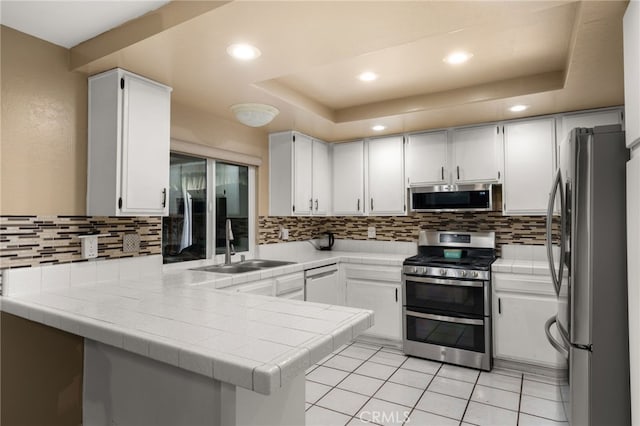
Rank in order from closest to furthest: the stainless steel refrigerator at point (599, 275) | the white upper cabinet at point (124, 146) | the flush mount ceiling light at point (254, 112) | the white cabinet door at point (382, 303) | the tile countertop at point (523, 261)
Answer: the stainless steel refrigerator at point (599, 275) < the white upper cabinet at point (124, 146) < the flush mount ceiling light at point (254, 112) < the tile countertop at point (523, 261) < the white cabinet door at point (382, 303)

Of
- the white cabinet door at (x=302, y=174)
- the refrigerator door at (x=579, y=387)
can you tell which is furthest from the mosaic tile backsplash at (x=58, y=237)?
the refrigerator door at (x=579, y=387)

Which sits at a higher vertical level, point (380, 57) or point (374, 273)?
point (380, 57)

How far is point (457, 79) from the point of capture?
2811mm

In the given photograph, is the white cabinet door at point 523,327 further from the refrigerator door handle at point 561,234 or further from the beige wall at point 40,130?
the beige wall at point 40,130

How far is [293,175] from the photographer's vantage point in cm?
371

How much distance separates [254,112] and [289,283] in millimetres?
1373

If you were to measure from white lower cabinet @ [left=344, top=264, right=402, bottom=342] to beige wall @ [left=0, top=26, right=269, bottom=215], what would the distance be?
8.07 ft

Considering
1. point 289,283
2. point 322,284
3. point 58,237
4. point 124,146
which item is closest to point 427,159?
point 322,284

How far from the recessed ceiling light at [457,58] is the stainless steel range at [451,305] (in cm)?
164

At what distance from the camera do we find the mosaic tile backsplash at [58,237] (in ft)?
6.31

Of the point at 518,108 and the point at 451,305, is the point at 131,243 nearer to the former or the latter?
the point at 451,305

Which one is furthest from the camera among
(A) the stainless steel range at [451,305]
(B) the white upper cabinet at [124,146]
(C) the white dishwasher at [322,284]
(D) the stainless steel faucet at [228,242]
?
(C) the white dishwasher at [322,284]

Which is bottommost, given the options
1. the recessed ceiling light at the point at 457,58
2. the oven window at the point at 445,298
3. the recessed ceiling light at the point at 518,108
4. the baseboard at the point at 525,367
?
the baseboard at the point at 525,367

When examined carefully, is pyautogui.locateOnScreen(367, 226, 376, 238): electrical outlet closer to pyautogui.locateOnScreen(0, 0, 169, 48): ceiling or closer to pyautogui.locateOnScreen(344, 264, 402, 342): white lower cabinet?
pyautogui.locateOnScreen(344, 264, 402, 342): white lower cabinet
